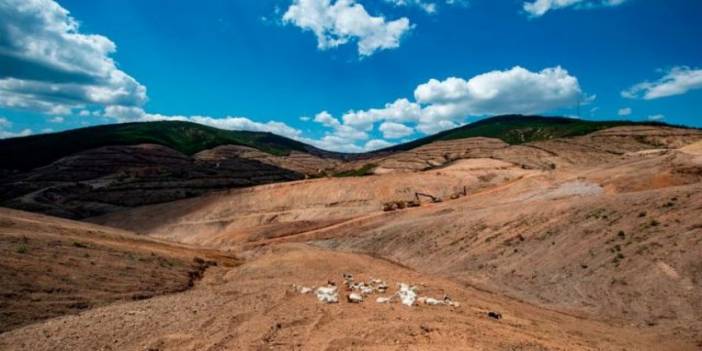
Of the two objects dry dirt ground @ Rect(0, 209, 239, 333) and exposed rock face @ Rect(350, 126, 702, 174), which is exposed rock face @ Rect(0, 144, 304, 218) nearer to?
exposed rock face @ Rect(350, 126, 702, 174)

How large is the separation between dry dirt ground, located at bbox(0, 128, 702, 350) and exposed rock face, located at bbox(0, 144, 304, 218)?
1741 inches

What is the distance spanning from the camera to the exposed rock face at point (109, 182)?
265 ft

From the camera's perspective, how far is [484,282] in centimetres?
2378

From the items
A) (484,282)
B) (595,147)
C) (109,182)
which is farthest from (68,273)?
(595,147)

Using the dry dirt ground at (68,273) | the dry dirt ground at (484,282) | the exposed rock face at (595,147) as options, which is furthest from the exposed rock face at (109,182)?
the dry dirt ground at (68,273)

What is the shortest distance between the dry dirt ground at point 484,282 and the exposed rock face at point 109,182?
4423 cm

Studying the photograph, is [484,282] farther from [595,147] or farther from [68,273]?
[595,147]

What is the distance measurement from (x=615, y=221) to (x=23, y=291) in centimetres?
2544

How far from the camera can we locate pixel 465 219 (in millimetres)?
34094

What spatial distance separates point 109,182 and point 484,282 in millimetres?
90462

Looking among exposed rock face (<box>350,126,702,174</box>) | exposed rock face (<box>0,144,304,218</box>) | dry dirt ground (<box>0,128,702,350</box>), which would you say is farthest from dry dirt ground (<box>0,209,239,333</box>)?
exposed rock face (<box>350,126,702,174</box>)

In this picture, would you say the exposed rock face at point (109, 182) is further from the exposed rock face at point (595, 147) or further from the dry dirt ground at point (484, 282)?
the dry dirt ground at point (484, 282)

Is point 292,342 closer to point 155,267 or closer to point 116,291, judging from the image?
point 116,291

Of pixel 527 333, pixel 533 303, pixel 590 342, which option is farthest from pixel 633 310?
pixel 527 333
